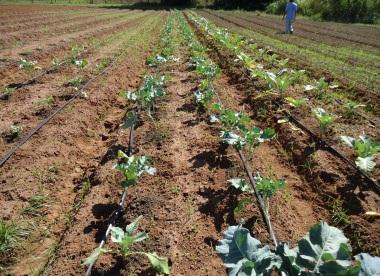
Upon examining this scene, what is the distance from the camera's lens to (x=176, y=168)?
4.68 metres

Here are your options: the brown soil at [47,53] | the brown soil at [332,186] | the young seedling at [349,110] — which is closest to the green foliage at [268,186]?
the brown soil at [332,186]

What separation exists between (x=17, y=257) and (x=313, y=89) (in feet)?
19.5

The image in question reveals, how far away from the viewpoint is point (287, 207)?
3869 millimetres

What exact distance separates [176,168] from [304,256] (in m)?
2.68

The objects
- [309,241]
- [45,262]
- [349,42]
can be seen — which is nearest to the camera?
[309,241]

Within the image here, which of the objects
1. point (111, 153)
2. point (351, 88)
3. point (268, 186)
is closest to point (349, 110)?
point (351, 88)

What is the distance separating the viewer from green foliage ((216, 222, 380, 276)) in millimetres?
2053

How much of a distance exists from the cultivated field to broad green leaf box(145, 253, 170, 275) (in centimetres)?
1

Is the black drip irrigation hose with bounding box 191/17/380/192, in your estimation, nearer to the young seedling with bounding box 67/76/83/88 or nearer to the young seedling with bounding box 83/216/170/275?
the young seedling with bounding box 83/216/170/275

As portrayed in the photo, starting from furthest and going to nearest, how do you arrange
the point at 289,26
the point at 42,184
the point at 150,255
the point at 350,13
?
1. the point at 350,13
2. the point at 289,26
3. the point at 42,184
4. the point at 150,255

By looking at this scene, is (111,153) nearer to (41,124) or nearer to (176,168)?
(176,168)

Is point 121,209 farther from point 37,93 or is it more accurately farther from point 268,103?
point 37,93

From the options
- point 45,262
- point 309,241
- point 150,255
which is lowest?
point 45,262

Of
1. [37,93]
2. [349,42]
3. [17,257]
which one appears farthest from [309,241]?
[349,42]
